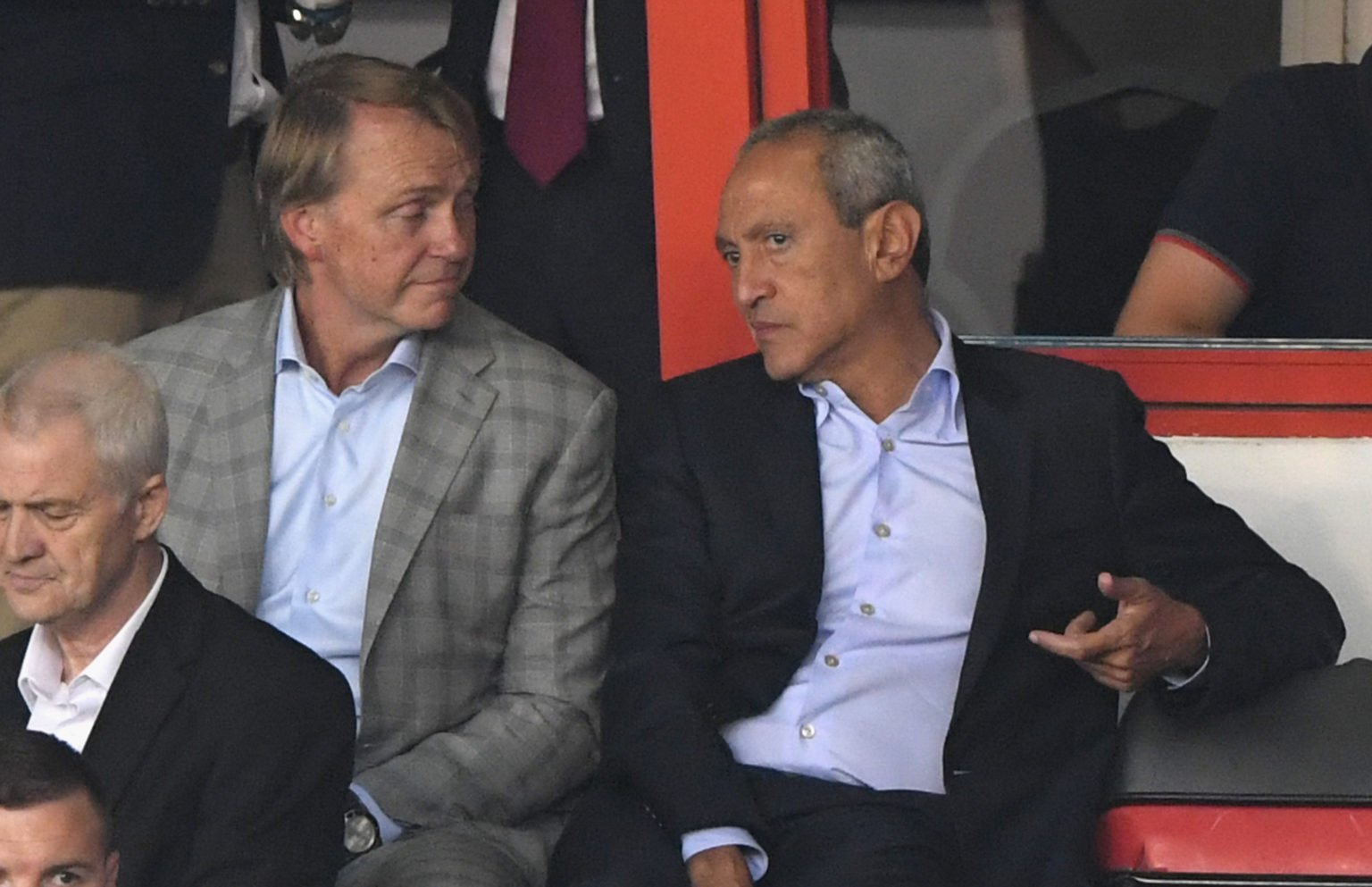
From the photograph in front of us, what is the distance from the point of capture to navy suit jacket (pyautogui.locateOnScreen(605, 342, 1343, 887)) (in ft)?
9.08

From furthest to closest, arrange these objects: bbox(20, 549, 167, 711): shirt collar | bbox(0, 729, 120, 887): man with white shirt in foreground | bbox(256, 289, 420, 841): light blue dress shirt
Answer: bbox(256, 289, 420, 841): light blue dress shirt, bbox(20, 549, 167, 711): shirt collar, bbox(0, 729, 120, 887): man with white shirt in foreground

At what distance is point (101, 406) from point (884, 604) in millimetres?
909

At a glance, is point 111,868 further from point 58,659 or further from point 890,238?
point 890,238

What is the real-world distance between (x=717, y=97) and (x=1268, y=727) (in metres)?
1.26

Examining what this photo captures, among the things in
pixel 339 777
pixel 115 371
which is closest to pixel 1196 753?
pixel 339 777

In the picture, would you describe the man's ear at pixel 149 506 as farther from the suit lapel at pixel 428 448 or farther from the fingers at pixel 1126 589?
the fingers at pixel 1126 589

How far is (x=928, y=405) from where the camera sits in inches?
117

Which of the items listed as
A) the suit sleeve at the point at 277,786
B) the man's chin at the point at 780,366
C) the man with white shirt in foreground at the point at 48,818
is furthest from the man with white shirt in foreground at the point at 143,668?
the man's chin at the point at 780,366

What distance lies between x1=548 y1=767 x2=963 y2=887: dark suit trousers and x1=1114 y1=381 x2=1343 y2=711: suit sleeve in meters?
0.38

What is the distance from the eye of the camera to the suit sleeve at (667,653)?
8.90 feet

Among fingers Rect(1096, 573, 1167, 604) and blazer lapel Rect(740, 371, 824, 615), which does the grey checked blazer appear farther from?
fingers Rect(1096, 573, 1167, 604)

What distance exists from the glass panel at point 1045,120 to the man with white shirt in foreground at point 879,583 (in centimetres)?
53

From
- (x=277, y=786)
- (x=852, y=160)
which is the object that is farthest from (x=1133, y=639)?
(x=277, y=786)

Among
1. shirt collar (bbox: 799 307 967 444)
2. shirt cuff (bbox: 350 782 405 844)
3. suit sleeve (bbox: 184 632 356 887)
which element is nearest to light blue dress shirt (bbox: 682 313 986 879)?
shirt collar (bbox: 799 307 967 444)
